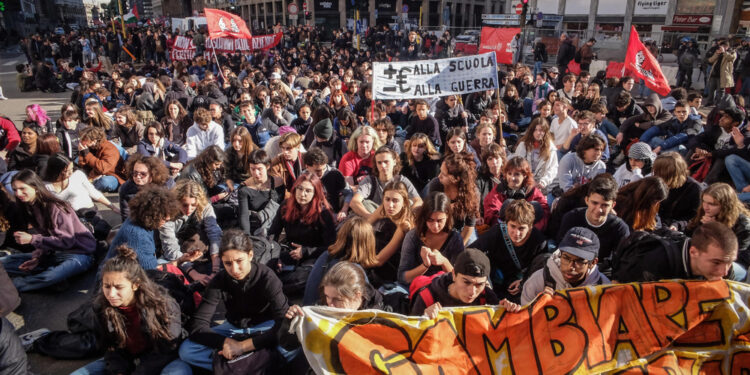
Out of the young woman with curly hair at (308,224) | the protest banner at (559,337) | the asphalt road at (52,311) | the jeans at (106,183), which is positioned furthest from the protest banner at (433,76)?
the protest banner at (559,337)

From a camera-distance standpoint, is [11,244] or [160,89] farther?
[160,89]

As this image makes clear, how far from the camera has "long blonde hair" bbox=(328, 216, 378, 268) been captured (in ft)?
12.9

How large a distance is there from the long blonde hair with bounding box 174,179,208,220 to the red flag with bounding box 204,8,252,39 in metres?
8.59

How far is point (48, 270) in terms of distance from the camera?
461cm

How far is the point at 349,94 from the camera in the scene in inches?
454

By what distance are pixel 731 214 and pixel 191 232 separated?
16.2 ft

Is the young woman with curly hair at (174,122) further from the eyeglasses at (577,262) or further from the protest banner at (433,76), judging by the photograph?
the eyeglasses at (577,262)

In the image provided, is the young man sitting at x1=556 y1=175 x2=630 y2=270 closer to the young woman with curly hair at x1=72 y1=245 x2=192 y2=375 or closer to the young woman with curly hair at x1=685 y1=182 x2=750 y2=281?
the young woman with curly hair at x1=685 y1=182 x2=750 y2=281

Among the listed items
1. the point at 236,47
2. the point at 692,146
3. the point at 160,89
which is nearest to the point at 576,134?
the point at 692,146

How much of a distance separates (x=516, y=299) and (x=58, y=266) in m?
4.44

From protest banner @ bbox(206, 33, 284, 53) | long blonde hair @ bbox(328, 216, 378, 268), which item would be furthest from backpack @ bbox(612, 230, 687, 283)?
protest banner @ bbox(206, 33, 284, 53)

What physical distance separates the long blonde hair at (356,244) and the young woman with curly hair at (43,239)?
279 cm

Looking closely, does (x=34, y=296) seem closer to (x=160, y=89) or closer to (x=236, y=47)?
(x=160, y=89)

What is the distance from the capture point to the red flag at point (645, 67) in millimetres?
8914
